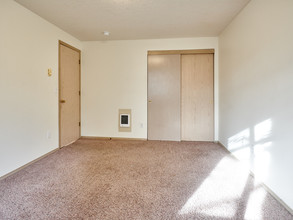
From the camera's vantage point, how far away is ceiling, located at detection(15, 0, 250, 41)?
2.47m

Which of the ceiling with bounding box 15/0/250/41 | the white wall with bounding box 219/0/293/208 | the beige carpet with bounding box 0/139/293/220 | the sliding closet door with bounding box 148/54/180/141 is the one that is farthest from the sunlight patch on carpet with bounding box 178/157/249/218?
the ceiling with bounding box 15/0/250/41

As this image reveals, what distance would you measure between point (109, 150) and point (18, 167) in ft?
4.86

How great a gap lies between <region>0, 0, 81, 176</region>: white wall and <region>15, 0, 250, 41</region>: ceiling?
280 millimetres

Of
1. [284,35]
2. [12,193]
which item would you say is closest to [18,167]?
[12,193]

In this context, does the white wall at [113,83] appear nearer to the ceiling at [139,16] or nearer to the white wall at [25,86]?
the ceiling at [139,16]

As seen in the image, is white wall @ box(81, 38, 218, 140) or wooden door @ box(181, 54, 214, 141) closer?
wooden door @ box(181, 54, 214, 141)

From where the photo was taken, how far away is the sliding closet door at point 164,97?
13.4 ft

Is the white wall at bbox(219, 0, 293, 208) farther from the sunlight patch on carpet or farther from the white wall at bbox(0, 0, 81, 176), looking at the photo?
the white wall at bbox(0, 0, 81, 176)

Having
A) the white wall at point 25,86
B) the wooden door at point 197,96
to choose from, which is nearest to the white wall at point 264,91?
the wooden door at point 197,96

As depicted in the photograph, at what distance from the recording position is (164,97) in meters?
4.12

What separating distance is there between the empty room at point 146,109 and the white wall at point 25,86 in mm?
17

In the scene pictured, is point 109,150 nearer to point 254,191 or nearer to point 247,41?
point 254,191

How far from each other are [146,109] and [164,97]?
20.6 inches

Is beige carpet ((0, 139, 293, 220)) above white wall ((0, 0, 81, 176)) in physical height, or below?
below
